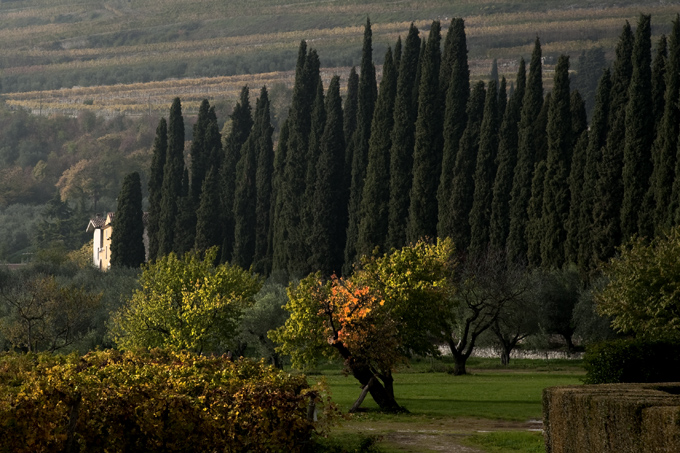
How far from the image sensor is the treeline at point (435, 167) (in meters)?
50.1

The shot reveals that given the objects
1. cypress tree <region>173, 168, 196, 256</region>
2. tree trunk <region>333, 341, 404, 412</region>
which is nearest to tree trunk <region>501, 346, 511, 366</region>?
tree trunk <region>333, 341, 404, 412</region>

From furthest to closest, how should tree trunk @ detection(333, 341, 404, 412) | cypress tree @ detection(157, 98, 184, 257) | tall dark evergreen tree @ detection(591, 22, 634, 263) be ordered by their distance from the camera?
1. cypress tree @ detection(157, 98, 184, 257)
2. tall dark evergreen tree @ detection(591, 22, 634, 263)
3. tree trunk @ detection(333, 341, 404, 412)

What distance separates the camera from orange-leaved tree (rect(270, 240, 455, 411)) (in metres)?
28.7

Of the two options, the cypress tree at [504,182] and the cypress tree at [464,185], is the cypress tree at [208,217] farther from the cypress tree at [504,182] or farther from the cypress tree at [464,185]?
the cypress tree at [504,182]

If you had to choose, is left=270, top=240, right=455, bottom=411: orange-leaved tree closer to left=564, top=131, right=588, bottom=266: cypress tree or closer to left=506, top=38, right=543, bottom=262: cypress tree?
left=564, top=131, right=588, bottom=266: cypress tree

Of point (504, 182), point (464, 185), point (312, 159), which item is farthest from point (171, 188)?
point (504, 182)

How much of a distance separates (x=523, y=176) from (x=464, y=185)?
4.05m

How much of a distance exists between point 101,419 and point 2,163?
14361cm

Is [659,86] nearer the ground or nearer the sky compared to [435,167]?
nearer the sky

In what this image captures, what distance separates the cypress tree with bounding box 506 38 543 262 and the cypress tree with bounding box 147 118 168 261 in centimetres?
3223

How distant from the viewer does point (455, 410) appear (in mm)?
30344

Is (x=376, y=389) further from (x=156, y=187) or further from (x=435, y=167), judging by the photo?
(x=156, y=187)

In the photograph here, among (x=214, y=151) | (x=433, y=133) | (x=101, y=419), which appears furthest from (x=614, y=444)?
(x=214, y=151)

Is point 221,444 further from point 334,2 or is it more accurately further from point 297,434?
point 334,2
